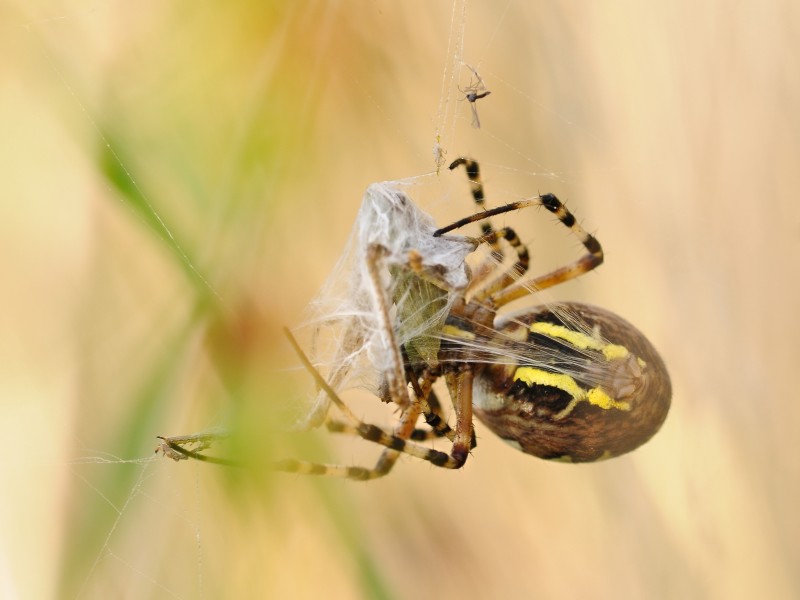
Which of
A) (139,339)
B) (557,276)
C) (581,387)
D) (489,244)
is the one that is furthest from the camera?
(557,276)

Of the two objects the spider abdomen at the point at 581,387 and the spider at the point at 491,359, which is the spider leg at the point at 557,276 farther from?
the spider abdomen at the point at 581,387

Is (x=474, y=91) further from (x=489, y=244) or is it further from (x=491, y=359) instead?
(x=491, y=359)

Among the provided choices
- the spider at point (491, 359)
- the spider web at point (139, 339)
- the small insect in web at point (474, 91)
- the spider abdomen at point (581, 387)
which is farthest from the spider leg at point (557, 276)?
the small insect in web at point (474, 91)

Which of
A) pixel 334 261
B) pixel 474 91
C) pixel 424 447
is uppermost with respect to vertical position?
pixel 474 91

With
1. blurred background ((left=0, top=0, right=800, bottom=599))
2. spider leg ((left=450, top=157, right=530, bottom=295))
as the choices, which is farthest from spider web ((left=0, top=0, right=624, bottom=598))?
spider leg ((left=450, top=157, right=530, bottom=295))

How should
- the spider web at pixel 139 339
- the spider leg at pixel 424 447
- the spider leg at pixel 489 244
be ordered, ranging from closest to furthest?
the spider web at pixel 139 339
the spider leg at pixel 424 447
the spider leg at pixel 489 244

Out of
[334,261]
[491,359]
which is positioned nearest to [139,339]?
[334,261]

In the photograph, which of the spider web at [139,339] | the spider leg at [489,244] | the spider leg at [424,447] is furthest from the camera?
the spider leg at [489,244]
